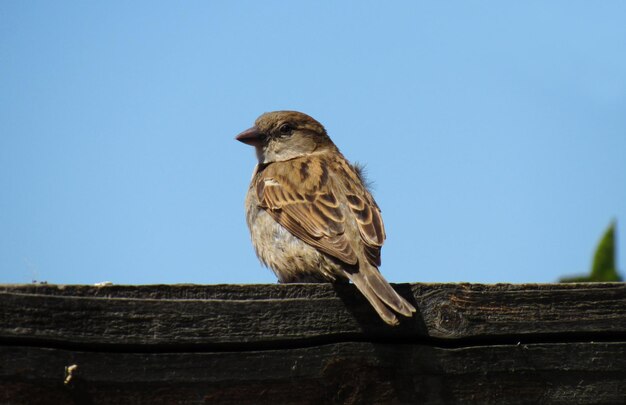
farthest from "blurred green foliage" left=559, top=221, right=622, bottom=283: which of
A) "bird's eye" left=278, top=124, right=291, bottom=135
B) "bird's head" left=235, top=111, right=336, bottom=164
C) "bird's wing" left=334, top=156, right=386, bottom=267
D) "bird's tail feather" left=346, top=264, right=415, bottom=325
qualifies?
"bird's tail feather" left=346, top=264, right=415, bottom=325

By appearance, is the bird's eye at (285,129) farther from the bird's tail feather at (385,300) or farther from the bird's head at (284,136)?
the bird's tail feather at (385,300)

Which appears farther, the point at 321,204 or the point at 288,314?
the point at 321,204

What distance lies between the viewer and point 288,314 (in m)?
2.60

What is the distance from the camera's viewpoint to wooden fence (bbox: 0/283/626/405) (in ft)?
7.88

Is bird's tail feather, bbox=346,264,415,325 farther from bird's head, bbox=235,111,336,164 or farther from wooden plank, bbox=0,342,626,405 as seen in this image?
bird's head, bbox=235,111,336,164

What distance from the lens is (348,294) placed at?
9.05 feet

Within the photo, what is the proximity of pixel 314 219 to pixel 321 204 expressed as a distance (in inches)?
7.7

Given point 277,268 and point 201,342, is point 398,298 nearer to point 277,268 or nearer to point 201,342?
point 201,342

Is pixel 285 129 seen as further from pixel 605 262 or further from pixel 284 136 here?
pixel 605 262

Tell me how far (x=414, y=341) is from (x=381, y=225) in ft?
4.83

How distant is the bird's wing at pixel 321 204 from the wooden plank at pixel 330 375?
0.98 metres

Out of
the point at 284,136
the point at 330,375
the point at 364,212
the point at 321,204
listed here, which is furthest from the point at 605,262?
the point at 330,375

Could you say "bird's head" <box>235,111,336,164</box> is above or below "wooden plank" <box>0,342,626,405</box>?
above

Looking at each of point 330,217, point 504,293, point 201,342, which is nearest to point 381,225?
point 330,217
